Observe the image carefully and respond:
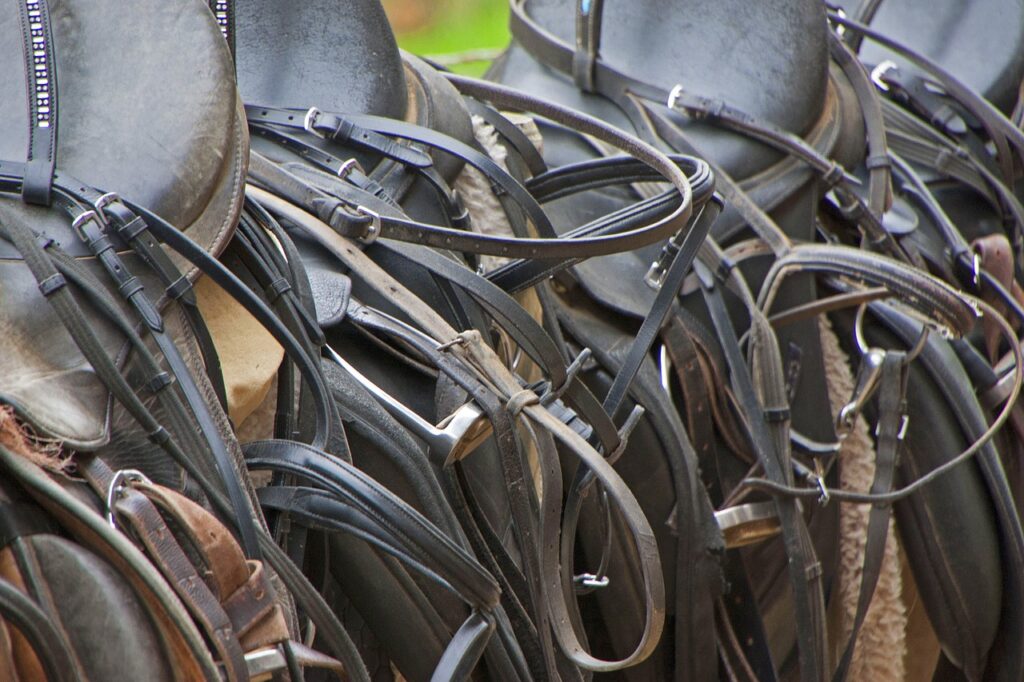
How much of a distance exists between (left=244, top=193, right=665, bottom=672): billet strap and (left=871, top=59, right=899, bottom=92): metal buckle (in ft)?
5.71

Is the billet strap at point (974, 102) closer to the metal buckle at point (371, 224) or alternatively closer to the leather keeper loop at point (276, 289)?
the metal buckle at point (371, 224)

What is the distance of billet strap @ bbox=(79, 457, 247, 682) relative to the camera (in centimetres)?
88

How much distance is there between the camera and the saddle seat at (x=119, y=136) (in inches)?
37.4

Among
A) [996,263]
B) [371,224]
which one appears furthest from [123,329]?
[996,263]

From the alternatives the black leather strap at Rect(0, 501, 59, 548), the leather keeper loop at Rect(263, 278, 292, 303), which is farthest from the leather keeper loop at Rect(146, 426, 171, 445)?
the leather keeper loop at Rect(263, 278, 292, 303)

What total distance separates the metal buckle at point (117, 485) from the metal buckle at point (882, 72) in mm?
2129

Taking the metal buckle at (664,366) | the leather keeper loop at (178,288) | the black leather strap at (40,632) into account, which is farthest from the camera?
the metal buckle at (664,366)

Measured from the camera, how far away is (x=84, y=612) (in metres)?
0.84

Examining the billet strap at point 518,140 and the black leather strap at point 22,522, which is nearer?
the black leather strap at point 22,522

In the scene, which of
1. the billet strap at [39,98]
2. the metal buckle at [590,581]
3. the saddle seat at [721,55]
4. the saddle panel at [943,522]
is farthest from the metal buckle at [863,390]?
the billet strap at [39,98]

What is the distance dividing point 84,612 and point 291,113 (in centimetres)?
74

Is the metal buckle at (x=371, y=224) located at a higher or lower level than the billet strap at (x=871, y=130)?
higher

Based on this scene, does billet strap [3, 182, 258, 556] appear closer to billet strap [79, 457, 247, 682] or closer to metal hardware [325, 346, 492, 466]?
billet strap [79, 457, 247, 682]

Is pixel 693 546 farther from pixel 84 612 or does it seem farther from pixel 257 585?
pixel 84 612
